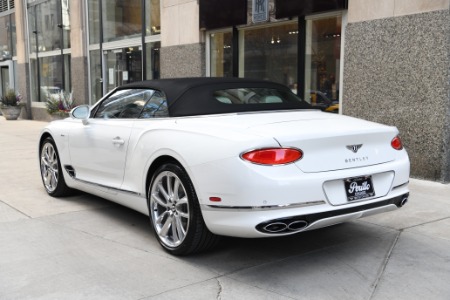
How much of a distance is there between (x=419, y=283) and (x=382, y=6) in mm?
4916

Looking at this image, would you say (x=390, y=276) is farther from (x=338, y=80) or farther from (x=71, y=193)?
(x=338, y=80)

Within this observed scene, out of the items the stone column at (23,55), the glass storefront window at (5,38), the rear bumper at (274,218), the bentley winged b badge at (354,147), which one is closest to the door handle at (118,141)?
the rear bumper at (274,218)

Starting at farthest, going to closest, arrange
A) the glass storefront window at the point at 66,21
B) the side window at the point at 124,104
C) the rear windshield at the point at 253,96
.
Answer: the glass storefront window at the point at 66,21
the side window at the point at 124,104
the rear windshield at the point at 253,96

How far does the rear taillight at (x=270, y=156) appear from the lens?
338 centimetres

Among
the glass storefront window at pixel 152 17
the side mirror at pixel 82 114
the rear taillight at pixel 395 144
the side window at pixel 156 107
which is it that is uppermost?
the glass storefront window at pixel 152 17

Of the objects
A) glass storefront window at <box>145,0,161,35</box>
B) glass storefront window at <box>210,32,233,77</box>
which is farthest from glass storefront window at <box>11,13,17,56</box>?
glass storefront window at <box>210,32,233,77</box>

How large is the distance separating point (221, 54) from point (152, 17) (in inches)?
120

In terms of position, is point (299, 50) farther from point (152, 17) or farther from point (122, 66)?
point (122, 66)

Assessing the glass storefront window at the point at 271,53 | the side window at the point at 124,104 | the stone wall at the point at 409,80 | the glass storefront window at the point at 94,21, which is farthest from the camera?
the glass storefront window at the point at 94,21

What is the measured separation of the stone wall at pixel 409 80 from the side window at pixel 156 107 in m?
3.94

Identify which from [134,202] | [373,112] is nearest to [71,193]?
[134,202]

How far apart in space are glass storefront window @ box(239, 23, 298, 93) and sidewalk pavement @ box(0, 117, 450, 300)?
4.47m

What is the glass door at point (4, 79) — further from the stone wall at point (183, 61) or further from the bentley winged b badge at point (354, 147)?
the bentley winged b badge at point (354, 147)

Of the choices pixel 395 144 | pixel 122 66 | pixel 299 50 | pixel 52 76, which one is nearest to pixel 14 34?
pixel 52 76
